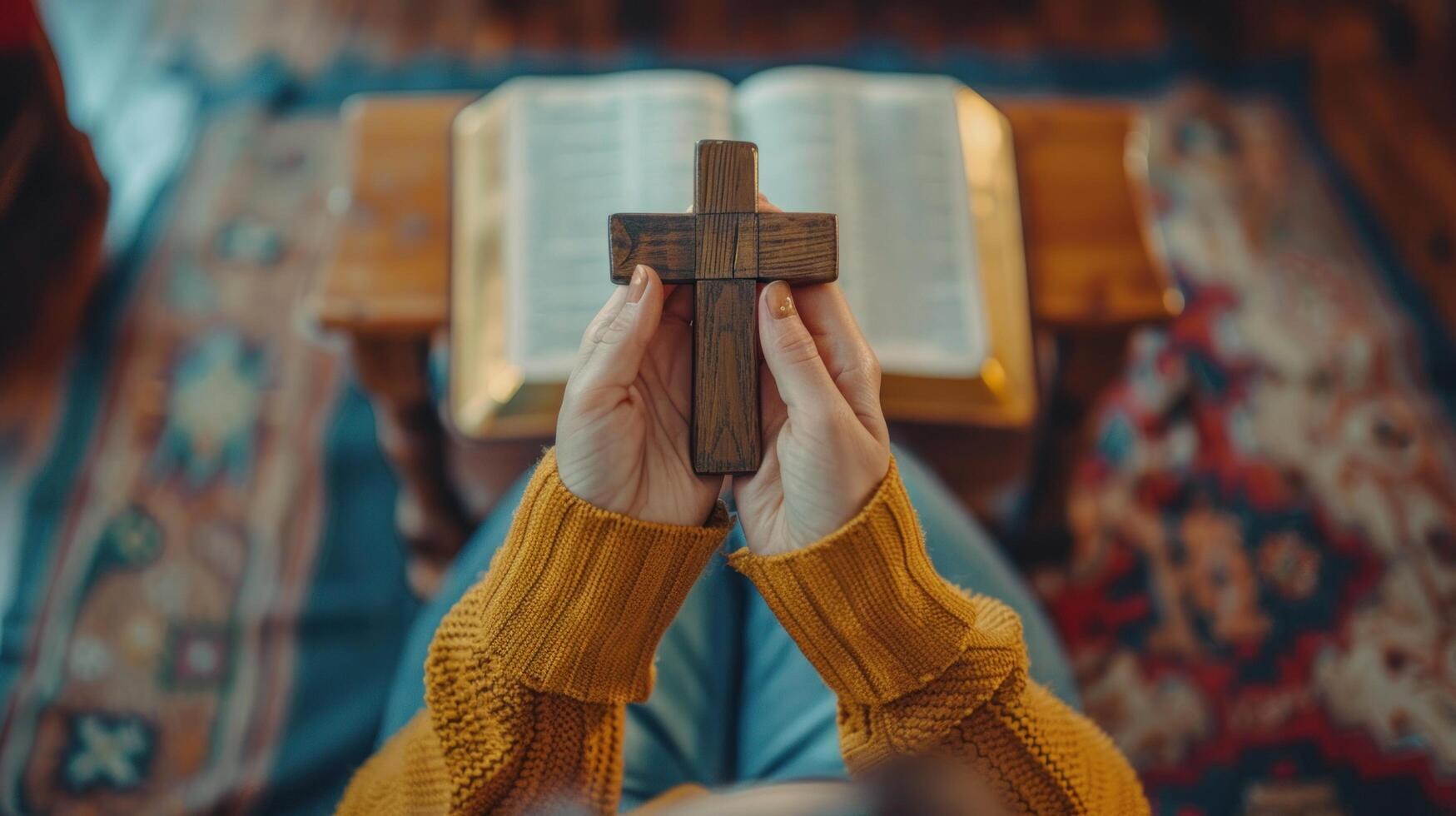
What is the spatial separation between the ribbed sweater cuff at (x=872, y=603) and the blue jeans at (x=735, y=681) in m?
0.13

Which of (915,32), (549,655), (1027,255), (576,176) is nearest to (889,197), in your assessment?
(1027,255)

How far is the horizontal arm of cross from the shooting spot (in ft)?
1.49

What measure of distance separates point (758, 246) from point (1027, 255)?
0.47m

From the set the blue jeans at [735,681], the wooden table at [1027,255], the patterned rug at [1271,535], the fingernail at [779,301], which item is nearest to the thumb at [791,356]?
the fingernail at [779,301]

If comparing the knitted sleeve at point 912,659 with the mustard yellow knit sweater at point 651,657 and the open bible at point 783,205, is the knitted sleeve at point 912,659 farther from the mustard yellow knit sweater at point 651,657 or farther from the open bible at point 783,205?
the open bible at point 783,205

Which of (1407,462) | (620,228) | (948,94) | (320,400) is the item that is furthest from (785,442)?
(1407,462)

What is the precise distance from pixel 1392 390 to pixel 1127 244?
0.67 metres

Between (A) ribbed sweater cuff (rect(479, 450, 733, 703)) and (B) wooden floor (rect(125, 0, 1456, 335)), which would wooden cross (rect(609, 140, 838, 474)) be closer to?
(A) ribbed sweater cuff (rect(479, 450, 733, 703))

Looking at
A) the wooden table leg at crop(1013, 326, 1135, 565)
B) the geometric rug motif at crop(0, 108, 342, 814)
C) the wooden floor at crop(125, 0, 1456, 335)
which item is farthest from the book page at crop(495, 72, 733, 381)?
the wooden floor at crop(125, 0, 1456, 335)

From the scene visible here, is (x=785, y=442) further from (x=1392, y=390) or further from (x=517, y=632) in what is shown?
(x=1392, y=390)

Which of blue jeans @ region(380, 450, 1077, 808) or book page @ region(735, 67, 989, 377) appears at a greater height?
book page @ region(735, 67, 989, 377)

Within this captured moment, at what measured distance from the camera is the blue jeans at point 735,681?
2.11 feet

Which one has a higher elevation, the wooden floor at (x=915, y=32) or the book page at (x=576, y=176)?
the book page at (x=576, y=176)

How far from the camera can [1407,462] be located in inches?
48.1
